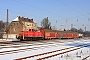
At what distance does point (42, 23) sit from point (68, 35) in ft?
168

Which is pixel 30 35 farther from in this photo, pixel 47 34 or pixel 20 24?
pixel 20 24

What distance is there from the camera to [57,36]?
5688cm

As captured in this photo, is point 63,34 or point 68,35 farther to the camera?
point 68,35

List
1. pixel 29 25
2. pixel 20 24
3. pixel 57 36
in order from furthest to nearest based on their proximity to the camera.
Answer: pixel 29 25
pixel 20 24
pixel 57 36

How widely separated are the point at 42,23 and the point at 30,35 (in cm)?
7816

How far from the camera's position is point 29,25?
318 ft

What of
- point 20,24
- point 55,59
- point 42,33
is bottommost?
point 55,59

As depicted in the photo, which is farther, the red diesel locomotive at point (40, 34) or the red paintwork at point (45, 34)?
the red paintwork at point (45, 34)

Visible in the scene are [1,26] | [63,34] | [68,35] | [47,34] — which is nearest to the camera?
[47,34]

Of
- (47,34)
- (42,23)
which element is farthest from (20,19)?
(47,34)

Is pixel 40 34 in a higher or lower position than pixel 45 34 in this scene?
lower

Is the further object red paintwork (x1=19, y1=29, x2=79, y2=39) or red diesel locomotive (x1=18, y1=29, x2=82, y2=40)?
red paintwork (x1=19, y1=29, x2=79, y2=39)

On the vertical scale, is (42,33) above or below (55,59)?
above

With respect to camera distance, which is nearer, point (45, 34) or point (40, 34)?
point (40, 34)
